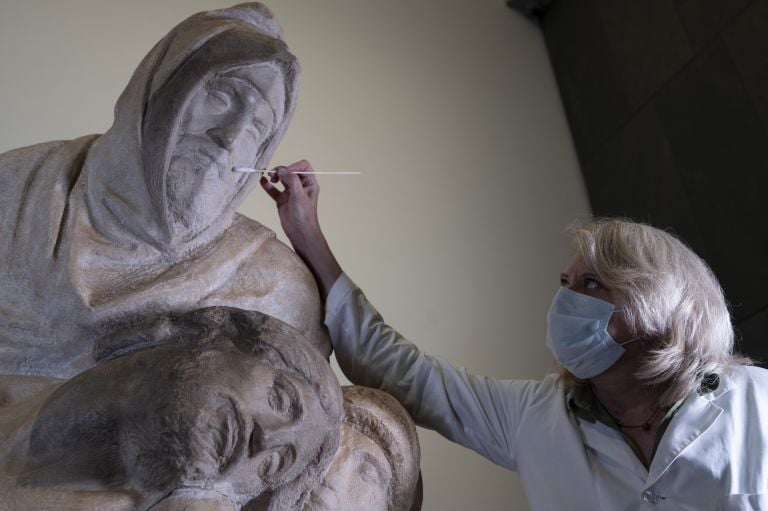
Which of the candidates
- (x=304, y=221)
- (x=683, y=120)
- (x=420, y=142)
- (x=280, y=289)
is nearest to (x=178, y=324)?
(x=280, y=289)

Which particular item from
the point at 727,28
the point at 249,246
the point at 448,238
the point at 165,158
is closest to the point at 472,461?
the point at 448,238

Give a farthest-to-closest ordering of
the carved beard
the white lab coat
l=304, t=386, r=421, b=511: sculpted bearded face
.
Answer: the white lab coat → the carved beard → l=304, t=386, r=421, b=511: sculpted bearded face

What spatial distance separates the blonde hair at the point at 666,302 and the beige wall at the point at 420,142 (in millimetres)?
1106

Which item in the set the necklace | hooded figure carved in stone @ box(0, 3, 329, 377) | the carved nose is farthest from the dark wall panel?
the carved nose

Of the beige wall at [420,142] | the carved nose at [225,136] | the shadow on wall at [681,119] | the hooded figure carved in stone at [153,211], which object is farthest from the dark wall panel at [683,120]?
the carved nose at [225,136]

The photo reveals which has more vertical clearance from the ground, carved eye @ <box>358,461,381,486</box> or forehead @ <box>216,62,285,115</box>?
forehead @ <box>216,62,285,115</box>

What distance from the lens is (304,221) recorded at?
1.85 meters

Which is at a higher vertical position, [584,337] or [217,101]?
[217,101]

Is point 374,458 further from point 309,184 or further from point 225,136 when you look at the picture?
point 309,184

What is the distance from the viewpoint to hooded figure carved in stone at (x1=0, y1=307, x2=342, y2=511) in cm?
104

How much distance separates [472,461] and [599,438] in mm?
1023

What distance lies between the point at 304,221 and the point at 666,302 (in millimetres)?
862

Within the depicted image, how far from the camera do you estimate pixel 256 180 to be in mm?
1607

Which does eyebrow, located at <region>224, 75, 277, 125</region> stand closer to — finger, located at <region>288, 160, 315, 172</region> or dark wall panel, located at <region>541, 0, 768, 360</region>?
finger, located at <region>288, 160, 315, 172</region>
